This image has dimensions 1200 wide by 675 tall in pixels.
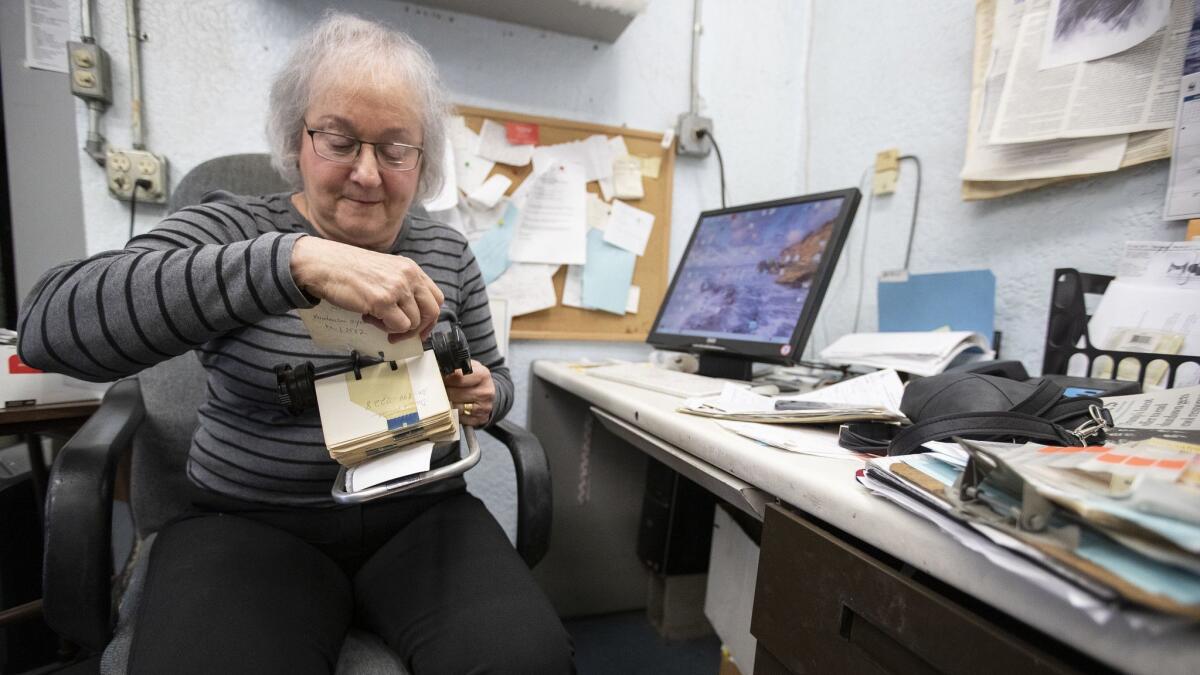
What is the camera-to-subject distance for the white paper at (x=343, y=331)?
51cm

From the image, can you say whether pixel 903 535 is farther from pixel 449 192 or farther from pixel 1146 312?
pixel 449 192

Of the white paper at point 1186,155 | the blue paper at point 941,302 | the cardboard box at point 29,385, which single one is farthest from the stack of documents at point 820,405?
the cardboard box at point 29,385

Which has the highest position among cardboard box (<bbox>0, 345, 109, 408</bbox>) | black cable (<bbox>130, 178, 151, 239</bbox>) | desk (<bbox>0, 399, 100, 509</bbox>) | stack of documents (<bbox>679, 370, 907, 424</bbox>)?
black cable (<bbox>130, 178, 151, 239</bbox>)

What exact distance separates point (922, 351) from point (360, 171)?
97 cm

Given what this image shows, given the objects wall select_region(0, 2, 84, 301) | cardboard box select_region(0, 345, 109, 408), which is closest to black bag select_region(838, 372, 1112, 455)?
cardboard box select_region(0, 345, 109, 408)

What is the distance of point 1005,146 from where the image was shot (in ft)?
3.11

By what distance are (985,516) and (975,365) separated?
53 centimetres

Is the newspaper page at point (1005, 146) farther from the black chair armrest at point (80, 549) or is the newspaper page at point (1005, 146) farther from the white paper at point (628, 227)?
the black chair armrest at point (80, 549)

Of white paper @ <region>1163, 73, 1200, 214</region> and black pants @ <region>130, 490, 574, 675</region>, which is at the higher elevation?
white paper @ <region>1163, 73, 1200, 214</region>

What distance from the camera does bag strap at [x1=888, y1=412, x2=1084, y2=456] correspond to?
1.47 feet

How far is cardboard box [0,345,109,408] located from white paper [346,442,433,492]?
0.62m

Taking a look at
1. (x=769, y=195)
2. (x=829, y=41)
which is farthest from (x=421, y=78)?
(x=829, y=41)

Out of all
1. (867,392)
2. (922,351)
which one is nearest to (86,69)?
(867,392)

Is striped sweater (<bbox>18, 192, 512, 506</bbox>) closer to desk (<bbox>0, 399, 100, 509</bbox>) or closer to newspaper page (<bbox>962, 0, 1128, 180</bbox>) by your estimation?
desk (<bbox>0, 399, 100, 509</bbox>)
